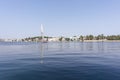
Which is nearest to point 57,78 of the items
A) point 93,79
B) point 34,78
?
point 34,78

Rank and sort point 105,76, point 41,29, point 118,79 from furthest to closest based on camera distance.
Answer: point 41,29 → point 105,76 → point 118,79

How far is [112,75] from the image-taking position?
17.5 meters

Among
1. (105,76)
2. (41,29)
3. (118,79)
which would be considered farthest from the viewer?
(41,29)

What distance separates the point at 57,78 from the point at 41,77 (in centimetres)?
166

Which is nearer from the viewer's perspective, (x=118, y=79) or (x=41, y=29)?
(x=118, y=79)

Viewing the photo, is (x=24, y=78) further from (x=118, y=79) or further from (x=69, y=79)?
(x=118, y=79)

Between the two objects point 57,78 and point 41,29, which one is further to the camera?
point 41,29

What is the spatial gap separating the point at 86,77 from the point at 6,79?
7.80 metres

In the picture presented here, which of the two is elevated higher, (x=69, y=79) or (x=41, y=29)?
(x=41, y=29)

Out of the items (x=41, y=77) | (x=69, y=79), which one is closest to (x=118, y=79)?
(x=69, y=79)

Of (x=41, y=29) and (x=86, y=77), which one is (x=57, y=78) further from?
(x=41, y=29)

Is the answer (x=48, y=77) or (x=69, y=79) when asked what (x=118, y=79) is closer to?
(x=69, y=79)

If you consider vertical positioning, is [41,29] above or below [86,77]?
above

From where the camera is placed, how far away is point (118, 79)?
15852 millimetres
